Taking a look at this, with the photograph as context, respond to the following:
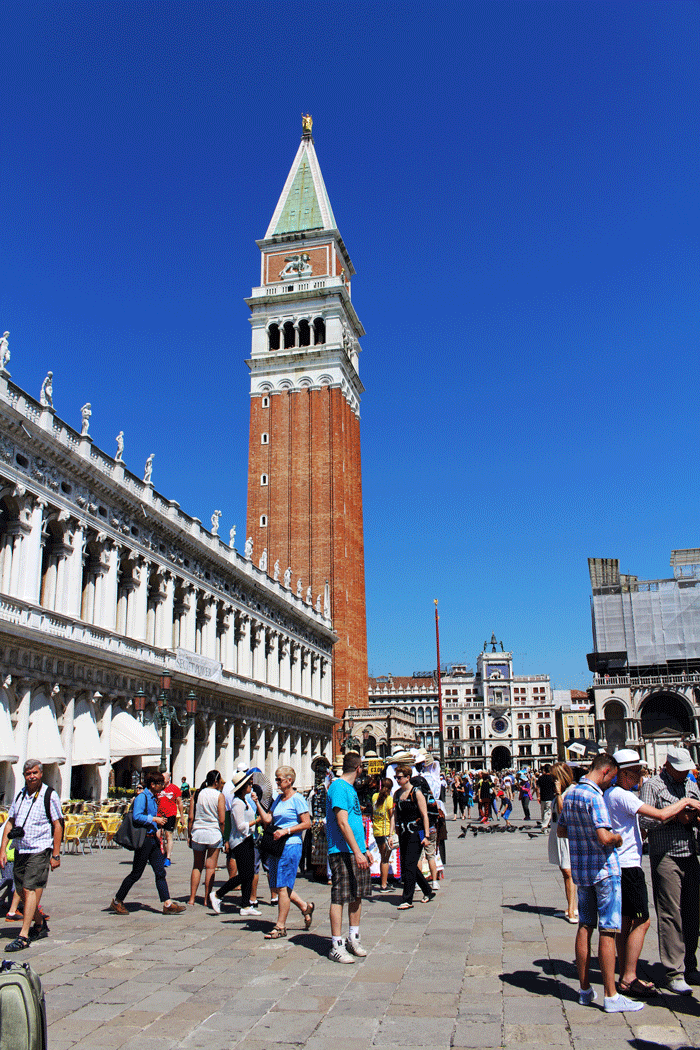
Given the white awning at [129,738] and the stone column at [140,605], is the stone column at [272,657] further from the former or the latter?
the white awning at [129,738]

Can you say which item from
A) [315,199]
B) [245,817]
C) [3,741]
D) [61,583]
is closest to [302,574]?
[315,199]

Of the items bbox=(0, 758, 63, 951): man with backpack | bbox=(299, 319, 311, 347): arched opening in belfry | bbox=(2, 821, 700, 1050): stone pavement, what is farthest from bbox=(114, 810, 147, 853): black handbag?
bbox=(299, 319, 311, 347): arched opening in belfry

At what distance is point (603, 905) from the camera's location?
20.1 ft

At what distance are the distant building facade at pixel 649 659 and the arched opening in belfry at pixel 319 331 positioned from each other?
30814mm

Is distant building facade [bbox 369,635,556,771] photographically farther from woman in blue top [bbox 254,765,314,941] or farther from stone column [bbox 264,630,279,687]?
woman in blue top [bbox 254,765,314,941]

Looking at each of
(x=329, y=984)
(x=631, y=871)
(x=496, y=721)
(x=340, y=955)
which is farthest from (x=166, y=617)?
(x=496, y=721)

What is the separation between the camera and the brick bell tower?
205ft

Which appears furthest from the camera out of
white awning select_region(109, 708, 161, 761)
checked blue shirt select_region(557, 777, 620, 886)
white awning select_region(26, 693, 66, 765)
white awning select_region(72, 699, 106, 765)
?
white awning select_region(109, 708, 161, 761)

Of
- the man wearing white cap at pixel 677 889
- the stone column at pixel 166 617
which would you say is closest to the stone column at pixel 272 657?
the stone column at pixel 166 617

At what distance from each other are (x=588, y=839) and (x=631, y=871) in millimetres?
486

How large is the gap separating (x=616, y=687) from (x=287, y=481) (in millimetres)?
30534

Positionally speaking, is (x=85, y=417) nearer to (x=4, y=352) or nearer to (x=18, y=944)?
(x=4, y=352)

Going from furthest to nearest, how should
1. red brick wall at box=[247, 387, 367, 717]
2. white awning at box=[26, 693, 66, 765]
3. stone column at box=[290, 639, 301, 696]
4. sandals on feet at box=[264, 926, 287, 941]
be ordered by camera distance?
red brick wall at box=[247, 387, 367, 717]
stone column at box=[290, 639, 301, 696]
white awning at box=[26, 693, 66, 765]
sandals on feet at box=[264, 926, 287, 941]

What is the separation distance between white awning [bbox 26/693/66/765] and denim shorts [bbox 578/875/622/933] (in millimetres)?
18120
